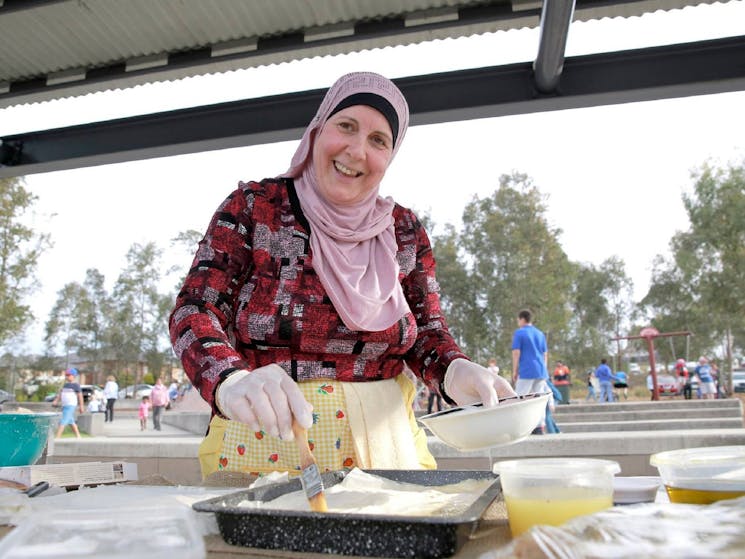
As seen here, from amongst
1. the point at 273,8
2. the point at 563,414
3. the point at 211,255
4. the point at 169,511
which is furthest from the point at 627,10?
the point at 563,414

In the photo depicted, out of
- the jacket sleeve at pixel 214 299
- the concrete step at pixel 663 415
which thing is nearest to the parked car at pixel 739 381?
the concrete step at pixel 663 415

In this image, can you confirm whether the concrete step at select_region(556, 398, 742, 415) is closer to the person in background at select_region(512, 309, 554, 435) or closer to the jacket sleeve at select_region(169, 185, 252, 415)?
the person in background at select_region(512, 309, 554, 435)

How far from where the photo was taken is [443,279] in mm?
24297

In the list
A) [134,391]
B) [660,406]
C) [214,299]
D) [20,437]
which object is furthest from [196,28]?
[134,391]

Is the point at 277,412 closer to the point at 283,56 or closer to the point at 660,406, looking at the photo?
the point at 283,56

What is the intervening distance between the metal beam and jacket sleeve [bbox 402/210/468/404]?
734 mm

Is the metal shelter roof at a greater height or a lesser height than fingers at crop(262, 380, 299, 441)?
greater

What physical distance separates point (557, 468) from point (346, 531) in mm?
292

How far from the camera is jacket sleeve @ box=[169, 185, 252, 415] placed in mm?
1225

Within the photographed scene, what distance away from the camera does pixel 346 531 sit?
0.72 metres

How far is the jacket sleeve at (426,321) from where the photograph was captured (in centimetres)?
166

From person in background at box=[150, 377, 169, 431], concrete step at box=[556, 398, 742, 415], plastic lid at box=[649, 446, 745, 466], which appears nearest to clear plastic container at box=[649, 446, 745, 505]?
plastic lid at box=[649, 446, 745, 466]

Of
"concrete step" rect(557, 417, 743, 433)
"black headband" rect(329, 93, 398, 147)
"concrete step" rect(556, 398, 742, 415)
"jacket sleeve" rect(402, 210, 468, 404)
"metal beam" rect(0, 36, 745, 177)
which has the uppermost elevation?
"metal beam" rect(0, 36, 745, 177)

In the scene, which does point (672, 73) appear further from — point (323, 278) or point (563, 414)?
point (563, 414)
